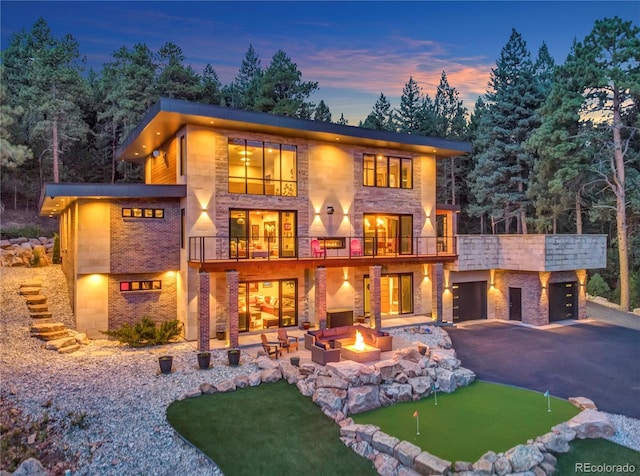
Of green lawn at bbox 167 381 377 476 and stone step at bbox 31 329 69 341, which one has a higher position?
stone step at bbox 31 329 69 341

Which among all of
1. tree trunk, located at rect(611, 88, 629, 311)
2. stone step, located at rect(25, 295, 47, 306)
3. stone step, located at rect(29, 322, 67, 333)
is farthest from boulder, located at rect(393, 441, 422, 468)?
tree trunk, located at rect(611, 88, 629, 311)

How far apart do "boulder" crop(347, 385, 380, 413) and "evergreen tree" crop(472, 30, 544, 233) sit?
26.6m

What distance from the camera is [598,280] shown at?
28297 mm

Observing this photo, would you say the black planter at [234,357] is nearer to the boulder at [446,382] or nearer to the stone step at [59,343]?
the stone step at [59,343]

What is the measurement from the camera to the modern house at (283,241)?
15.2 meters

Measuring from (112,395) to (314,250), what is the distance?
9312mm

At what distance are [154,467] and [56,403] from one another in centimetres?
358

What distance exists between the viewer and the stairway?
13.3 meters

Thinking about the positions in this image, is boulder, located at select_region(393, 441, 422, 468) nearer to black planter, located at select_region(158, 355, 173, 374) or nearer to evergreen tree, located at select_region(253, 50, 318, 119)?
black planter, located at select_region(158, 355, 173, 374)

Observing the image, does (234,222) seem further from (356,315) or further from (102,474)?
(102,474)

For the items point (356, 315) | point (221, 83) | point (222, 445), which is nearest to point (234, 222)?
point (356, 315)

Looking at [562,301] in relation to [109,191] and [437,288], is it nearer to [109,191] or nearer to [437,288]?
[437,288]

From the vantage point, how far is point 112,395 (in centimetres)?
988

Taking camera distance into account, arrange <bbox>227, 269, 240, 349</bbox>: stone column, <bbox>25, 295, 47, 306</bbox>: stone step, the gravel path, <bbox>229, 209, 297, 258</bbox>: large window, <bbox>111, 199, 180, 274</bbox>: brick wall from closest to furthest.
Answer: the gravel path
<bbox>227, 269, 240, 349</bbox>: stone column
<bbox>111, 199, 180, 274</bbox>: brick wall
<bbox>229, 209, 297, 258</bbox>: large window
<bbox>25, 295, 47, 306</bbox>: stone step
